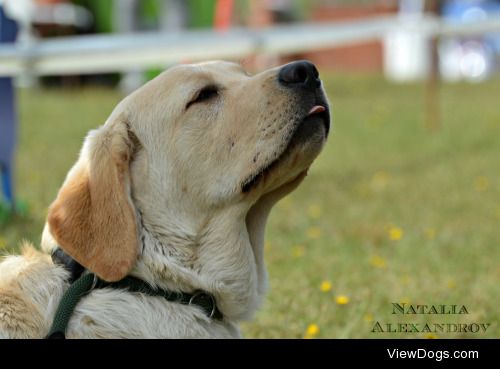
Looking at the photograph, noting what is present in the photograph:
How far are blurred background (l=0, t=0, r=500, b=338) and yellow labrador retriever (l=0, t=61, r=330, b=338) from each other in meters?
0.70

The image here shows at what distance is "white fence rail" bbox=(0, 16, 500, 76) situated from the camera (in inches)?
273

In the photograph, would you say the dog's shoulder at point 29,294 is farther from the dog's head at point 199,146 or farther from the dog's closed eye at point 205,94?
the dog's closed eye at point 205,94

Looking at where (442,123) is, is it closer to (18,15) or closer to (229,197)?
(18,15)

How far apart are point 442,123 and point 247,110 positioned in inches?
389

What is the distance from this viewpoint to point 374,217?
707 centimetres

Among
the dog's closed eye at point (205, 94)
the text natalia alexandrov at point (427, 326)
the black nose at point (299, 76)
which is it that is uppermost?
the black nose at point (299, 76)

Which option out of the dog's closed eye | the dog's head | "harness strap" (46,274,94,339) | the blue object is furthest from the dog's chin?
the blue object

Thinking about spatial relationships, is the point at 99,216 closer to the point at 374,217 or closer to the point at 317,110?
the point at 317,110

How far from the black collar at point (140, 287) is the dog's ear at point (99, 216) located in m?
0.14

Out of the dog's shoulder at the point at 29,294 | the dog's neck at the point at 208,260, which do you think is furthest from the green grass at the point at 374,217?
the dog's shoulder at the point at 29,294

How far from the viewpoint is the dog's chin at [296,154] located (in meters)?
3.16

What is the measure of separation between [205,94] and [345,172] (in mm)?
6106

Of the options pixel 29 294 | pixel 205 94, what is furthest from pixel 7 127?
pixel 29 294
